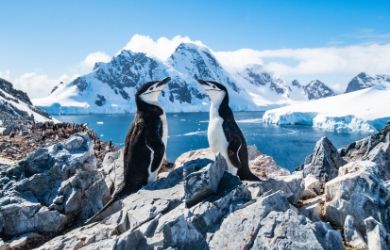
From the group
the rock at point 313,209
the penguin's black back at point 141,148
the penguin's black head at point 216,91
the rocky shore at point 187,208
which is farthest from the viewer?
the penguin's black head at point 216,91

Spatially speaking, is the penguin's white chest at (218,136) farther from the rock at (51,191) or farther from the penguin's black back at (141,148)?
the rock at (51,191)

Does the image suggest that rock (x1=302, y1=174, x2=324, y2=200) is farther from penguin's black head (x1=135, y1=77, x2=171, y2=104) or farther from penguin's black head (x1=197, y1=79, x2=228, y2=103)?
penguin's black head (x1=135, y1=77, x2=171, y2=104)

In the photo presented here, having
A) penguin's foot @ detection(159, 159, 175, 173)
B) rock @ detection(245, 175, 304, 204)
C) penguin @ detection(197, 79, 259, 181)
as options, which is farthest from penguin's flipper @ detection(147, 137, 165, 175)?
rock @ detection(245, 175, 304, 204)

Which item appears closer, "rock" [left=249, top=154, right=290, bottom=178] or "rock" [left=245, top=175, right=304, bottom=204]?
"rock" [left=245, top=175, right=304, bottom=204]

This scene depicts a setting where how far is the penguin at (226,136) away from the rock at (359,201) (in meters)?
2.12

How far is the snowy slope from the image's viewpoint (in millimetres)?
87500

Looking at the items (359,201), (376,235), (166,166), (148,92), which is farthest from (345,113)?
(376,235)

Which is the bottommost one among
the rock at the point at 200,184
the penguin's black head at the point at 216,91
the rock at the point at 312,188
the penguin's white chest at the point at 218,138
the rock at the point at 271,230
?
the rock at the point at 312,188

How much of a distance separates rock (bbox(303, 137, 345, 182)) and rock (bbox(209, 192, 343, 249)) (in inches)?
173

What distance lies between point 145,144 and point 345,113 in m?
89.1

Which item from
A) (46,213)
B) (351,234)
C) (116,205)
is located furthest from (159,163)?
(351,234)

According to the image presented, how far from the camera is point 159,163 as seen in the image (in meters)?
9.06

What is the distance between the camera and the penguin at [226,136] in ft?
31.7

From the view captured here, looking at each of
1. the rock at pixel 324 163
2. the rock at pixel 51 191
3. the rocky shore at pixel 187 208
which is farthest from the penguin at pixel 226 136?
the rock at pixel 51 191
